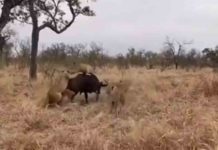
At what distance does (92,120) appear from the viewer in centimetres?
1055

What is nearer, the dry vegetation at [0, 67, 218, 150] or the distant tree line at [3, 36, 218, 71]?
the dry vegetation at [0, 67, 218, 150]

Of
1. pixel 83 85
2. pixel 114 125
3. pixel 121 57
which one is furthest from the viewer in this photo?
pixel 121 57

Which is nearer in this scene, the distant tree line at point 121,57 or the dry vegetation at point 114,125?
the dry vegetation at point 114,125

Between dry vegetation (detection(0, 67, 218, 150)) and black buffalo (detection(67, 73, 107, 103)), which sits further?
black buffalo (detection(67, 73, 107, 103))

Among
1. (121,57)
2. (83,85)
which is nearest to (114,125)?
(83,85)

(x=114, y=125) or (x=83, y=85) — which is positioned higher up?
(x=83, y=85)

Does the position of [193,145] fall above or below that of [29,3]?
below

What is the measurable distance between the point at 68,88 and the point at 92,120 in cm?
502

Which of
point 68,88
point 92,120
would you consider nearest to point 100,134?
point 92,120

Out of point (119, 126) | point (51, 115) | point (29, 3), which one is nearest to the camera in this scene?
point (119, 126)

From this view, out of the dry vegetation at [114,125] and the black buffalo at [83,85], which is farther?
the black buffalo at [83,85]

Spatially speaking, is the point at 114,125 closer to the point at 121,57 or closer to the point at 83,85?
the point at 83,85

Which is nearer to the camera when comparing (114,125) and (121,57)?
(114,125)

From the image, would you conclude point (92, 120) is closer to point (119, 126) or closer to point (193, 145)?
point (119, 126)
